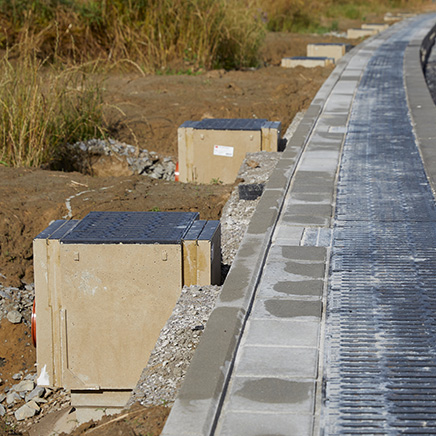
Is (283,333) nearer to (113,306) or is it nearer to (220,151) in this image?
(113,306)

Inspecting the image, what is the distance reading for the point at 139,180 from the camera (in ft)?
24.3

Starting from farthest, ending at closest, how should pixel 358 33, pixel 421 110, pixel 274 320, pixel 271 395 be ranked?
pixel 358 33 < pixel 421 110 < pixel 274 320 < pixel 271 395

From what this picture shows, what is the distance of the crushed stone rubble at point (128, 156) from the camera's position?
884cm

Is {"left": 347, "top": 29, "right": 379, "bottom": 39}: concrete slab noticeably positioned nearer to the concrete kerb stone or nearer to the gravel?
the gravel

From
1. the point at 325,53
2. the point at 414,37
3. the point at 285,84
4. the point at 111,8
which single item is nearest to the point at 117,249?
the point at 285,84

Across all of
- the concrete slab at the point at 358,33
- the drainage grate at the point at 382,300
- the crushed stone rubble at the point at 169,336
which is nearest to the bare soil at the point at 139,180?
the crushed stone rubble at the point at 169,336

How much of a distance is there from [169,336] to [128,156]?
5694 millimetres

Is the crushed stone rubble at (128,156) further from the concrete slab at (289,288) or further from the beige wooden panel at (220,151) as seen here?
the concrete slab at (289,288)

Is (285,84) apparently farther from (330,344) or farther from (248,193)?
(330,344)

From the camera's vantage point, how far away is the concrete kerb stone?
2797mm

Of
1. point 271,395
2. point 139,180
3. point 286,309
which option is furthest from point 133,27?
point 271,395

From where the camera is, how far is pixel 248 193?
628cm

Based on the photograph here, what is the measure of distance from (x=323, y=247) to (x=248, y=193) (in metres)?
1.77

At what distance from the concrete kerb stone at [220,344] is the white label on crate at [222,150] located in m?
2.96
